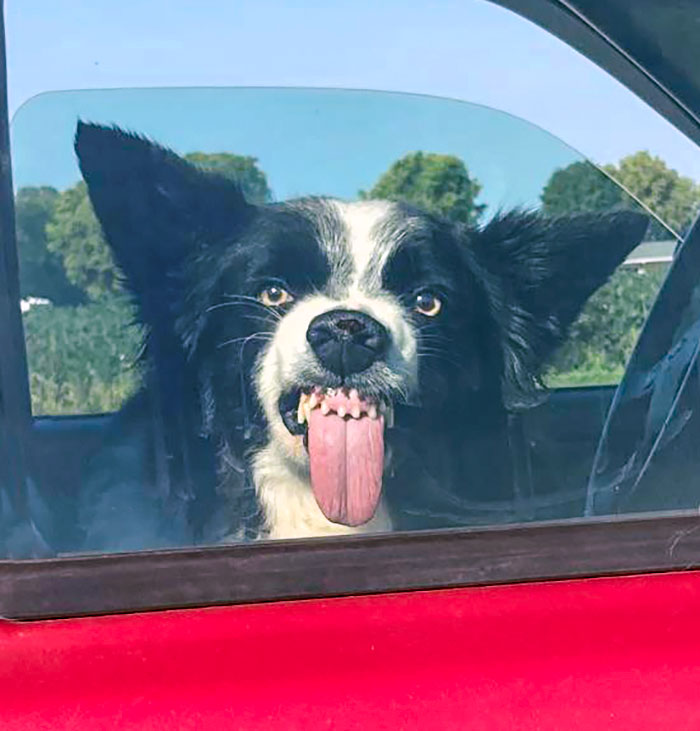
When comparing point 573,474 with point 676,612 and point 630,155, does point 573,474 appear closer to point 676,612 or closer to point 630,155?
point 676,612

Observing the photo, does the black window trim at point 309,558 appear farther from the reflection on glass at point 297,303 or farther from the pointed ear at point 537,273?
the pointed ear at point 537,273

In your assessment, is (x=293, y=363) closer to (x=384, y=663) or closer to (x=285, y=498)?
(x=285, y=498)

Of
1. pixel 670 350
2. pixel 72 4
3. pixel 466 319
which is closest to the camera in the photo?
pixel 72 4

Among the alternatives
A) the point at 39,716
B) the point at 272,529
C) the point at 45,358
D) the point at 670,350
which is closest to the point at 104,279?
the point at 45,358

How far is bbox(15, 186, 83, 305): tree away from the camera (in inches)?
60.0

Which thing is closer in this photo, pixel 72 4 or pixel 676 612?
pixel 72 4

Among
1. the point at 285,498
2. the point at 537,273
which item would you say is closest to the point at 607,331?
the point at 537,273

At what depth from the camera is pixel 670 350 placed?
5.65ft

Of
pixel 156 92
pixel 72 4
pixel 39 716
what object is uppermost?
pixel 72 4

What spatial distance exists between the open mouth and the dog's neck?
1 centimetres

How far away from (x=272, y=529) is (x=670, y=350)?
62 centimetres

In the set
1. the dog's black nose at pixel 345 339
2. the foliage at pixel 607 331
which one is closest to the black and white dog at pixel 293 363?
the dog's black nose at pixel 345 339

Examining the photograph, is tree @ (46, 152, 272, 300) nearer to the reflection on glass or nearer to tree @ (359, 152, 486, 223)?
the reflection on glass

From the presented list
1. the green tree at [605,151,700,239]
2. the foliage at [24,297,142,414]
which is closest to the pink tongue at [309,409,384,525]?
the foliage at [24,297,142,414]
